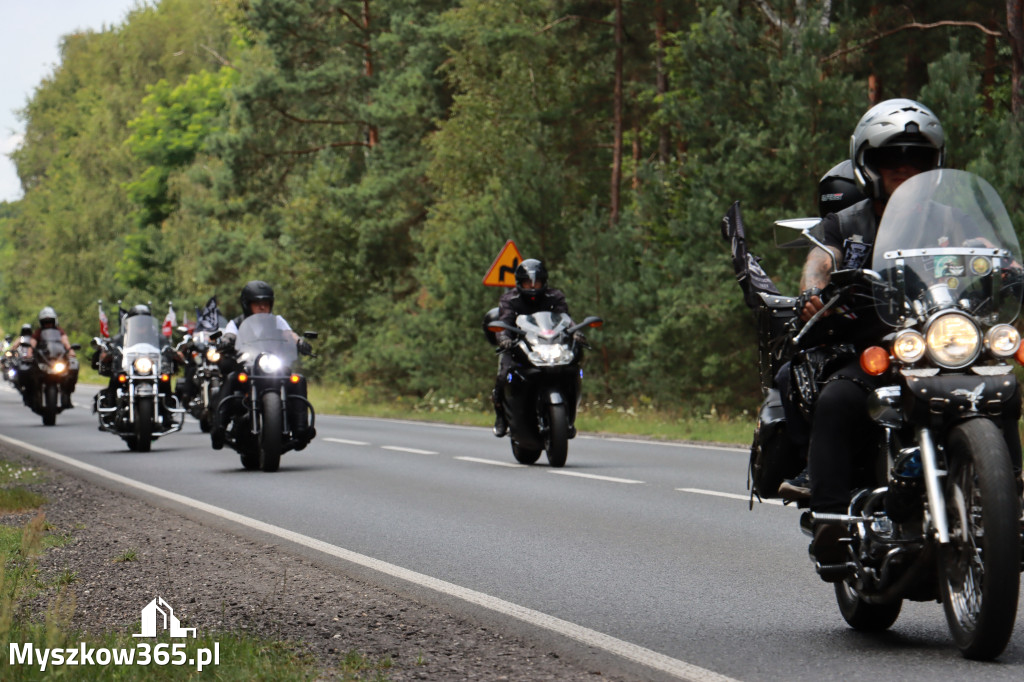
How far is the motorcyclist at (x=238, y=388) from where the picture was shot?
50.3 ft

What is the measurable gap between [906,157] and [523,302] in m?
9.91

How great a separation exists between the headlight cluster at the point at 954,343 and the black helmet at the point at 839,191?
1248 mm

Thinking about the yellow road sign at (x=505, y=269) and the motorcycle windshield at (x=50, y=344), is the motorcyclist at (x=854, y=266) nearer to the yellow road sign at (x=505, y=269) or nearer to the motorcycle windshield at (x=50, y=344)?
the yellow road sign at (x=505, y=269)

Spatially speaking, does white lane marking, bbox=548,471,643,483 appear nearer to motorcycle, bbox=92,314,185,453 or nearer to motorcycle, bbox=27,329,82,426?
motorcycle, bbox=92,314,185,453

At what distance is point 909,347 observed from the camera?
5434 millimetres

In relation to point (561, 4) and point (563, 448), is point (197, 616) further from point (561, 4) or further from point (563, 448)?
point (561, 4)

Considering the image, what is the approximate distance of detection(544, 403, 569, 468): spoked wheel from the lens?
15.2 m

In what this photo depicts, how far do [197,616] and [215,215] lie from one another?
52999 millimetres

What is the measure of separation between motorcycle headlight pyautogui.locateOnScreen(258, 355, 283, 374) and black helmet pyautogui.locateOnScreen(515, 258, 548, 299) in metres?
2.56

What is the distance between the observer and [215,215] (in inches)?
2304

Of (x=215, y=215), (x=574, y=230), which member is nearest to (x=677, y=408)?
(x=574, y=230)

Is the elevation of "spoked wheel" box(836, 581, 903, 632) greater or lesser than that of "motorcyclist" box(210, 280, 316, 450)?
lesser

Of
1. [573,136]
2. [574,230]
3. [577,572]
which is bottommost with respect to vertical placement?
[577,572]

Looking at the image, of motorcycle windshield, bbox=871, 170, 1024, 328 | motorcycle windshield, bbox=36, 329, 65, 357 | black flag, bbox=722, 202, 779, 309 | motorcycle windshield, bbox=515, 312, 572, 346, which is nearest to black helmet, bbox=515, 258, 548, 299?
motorcycle windshield, bbox=515, 312, 572, 346
